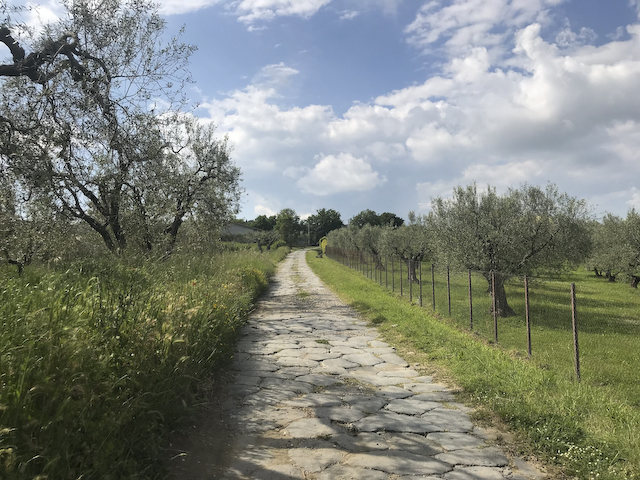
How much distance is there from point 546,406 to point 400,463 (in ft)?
6.50

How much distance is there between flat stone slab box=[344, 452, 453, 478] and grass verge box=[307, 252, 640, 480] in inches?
35.7

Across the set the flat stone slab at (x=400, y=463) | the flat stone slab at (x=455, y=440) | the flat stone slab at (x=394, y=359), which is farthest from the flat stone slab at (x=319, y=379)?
the flat stone slab at (x=400, y=463)

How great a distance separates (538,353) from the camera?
7.68 m

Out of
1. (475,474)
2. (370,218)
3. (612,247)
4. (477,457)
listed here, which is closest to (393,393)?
(477,457)

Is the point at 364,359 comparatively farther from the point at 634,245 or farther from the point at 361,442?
the point at 634,245

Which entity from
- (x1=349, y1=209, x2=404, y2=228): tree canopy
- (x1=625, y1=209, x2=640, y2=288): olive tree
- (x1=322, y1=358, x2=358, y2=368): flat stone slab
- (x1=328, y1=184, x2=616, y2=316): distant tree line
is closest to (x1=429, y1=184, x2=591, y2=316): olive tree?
(x1=328, y1=184, x2=616, y2=316): distant tree line

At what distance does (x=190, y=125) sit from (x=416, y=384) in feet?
37.0

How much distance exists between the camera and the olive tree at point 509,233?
1317 cm

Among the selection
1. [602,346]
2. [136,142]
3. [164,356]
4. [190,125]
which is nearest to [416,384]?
[164,356]

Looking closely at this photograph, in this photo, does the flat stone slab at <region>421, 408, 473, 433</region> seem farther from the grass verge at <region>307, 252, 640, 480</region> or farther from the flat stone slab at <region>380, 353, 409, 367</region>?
the flat stone slab at <region>380, 353, 409, 367</region>

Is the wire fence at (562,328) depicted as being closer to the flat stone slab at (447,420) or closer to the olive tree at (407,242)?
the flat stone slab at (447,420)

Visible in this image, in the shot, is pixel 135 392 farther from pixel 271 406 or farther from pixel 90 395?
pixel 271 406

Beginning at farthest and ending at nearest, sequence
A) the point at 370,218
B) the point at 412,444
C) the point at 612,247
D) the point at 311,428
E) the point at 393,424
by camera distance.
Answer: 1. the point at 370,218
2. the point at 612,247
3. the point at 393,424
4. the point at 311,428
5. the point at 412,444

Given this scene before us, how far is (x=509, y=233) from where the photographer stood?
43.1 ft
